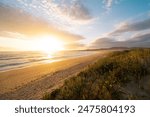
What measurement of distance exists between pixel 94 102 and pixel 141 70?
10.5 ft

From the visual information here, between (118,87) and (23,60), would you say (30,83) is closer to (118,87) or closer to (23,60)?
(118,87)

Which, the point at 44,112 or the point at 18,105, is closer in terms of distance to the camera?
the point at 44,112

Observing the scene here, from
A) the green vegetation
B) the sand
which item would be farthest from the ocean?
the green vegetation

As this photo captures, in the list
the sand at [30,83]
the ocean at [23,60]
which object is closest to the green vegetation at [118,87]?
the sand at [30,83]

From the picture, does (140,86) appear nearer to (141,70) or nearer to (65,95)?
(141,70)

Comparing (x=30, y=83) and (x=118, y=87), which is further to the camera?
(x=30, y=83)

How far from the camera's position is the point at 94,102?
4.45 metres

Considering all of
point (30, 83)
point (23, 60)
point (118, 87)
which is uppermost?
point (118, 87)

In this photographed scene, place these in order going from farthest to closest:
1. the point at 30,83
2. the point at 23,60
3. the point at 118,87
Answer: the point at 23,60
the point at 30,83
the point at 118,87

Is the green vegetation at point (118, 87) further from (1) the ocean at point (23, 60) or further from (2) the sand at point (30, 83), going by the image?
(1) the ocean at point (23, 60)

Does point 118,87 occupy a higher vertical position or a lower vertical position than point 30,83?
higher

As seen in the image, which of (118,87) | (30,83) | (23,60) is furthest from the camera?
(23,60)

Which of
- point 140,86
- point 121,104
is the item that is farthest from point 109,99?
point 140,86

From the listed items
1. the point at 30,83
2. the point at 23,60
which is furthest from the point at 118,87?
the point at 23,60
